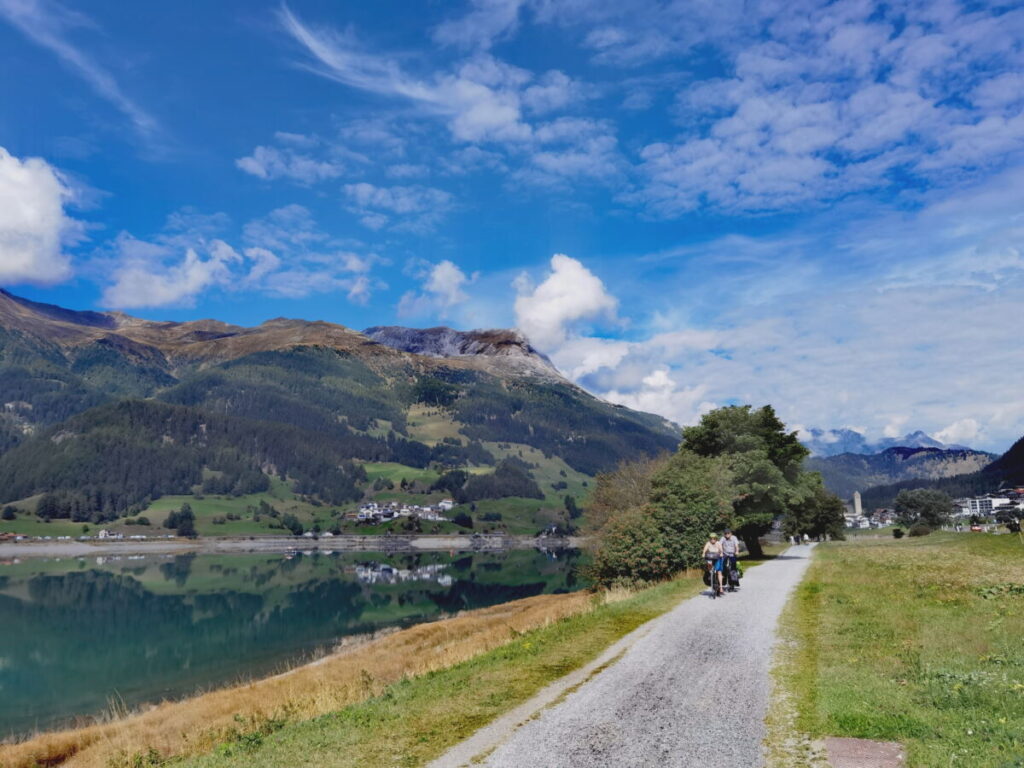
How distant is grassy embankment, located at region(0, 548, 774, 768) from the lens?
14117 mm

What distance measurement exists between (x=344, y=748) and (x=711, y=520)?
131 feet

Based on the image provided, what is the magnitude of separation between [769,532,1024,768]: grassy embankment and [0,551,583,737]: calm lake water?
1702 inches

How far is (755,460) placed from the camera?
2547 inches

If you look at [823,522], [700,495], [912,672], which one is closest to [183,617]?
[700,495]

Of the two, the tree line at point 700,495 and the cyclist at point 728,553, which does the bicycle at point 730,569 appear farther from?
the tree line at point 700,495

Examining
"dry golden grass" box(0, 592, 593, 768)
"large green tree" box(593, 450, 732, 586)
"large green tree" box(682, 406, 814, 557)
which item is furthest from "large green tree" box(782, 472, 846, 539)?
"dry golden grass" box(0, 592, 593, 768)

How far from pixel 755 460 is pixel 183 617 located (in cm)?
8874

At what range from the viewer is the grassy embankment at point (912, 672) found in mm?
11711

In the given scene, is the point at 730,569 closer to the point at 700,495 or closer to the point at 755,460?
the point at 700,495

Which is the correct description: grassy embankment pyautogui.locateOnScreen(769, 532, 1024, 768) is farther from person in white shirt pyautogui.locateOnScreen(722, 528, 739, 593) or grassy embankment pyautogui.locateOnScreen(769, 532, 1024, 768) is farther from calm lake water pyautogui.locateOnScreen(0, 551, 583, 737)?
calm lake water pyautogui.locateOnScreen(0, 551, 583, 737)

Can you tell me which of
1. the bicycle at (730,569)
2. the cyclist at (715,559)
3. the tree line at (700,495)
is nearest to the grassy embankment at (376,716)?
the bicycle at (730,569)

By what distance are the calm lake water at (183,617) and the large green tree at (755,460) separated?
46.0 metres

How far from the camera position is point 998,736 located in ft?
37.1

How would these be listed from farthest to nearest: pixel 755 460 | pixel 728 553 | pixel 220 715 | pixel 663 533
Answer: pixel 755 460 < pixel 663 533 < pixel 728 553 < pixel 220 715
